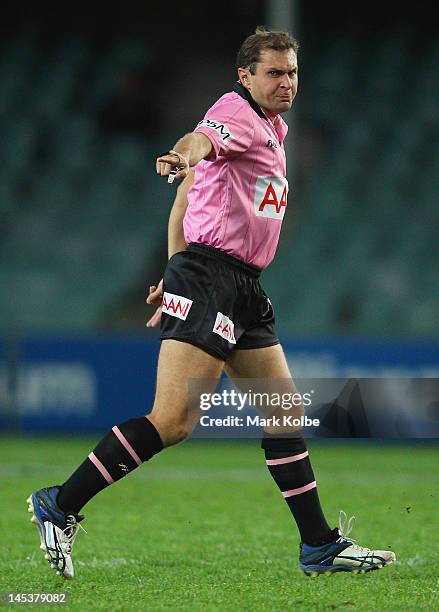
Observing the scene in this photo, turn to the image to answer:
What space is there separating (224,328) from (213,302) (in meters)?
0.11

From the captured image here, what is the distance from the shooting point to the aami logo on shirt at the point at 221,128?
15.6 ft

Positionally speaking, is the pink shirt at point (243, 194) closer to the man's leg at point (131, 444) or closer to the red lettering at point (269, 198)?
the red lettering at point (269, 198)

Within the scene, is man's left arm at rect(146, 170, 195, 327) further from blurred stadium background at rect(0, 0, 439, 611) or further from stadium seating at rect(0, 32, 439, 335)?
stadium seating at rect(0, 32, 439, 335)

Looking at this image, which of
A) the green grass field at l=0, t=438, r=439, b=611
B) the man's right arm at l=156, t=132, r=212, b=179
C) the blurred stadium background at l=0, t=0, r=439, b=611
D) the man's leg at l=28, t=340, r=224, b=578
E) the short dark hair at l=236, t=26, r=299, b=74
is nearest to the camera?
the man's right arm at l=156, t=132, r=212, b=179

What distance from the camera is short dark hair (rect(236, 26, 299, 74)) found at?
4984mm

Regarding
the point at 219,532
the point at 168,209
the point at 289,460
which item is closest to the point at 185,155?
the point at 289,460

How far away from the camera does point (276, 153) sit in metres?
5.11

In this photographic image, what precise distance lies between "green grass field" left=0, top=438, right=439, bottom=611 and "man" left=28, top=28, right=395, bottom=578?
0.23 meters

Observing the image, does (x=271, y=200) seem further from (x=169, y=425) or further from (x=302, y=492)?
(x=302, y=492)

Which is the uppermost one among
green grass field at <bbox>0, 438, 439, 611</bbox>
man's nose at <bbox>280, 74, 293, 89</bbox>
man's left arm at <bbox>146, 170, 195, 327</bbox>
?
man's nose at <bbox>280, 74, 293, 89</bbox>

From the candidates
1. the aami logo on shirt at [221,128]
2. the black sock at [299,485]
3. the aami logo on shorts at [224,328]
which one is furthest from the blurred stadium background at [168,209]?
the aami logo on shirt at [221,128]

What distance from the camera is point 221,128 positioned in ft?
15.7

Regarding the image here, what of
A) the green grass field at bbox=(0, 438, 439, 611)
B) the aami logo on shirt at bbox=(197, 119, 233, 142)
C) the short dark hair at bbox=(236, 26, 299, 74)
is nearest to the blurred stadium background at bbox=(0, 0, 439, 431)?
the green grass field at bbox=(0, 438, 439, 611)

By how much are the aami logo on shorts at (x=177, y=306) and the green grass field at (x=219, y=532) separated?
1032 millimetres
